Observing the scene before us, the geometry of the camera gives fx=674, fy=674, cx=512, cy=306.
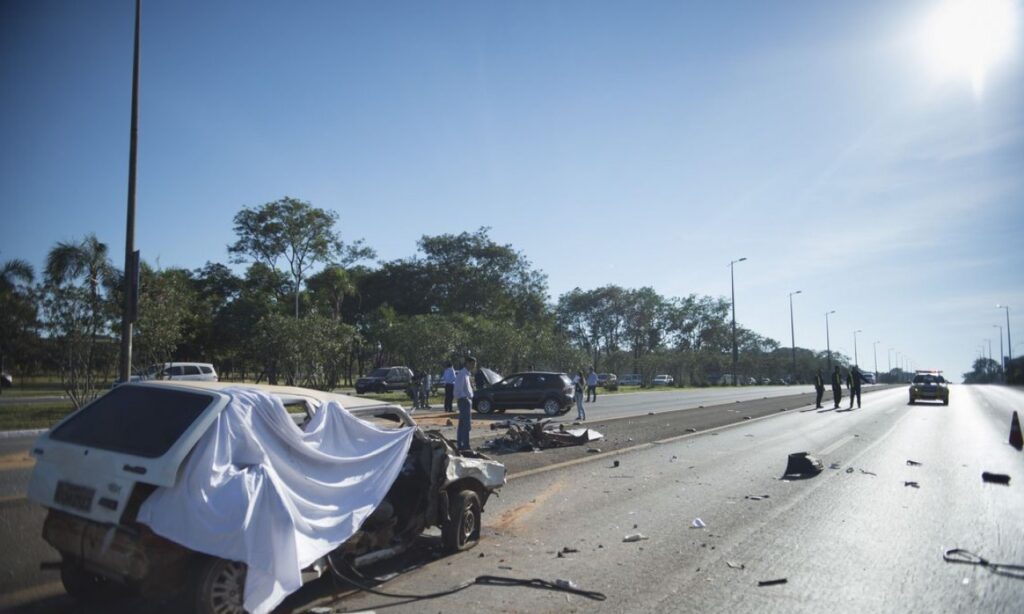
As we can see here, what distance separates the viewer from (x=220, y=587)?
4230 mm

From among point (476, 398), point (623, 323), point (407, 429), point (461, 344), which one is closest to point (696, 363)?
point (623, 323)

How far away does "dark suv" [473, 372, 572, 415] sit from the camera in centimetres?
2617

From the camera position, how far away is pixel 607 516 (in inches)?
319

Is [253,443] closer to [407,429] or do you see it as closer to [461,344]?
[407,429]

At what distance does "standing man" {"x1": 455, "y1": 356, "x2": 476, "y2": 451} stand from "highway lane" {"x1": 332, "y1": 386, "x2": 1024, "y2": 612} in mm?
2394

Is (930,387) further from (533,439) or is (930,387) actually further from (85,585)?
(85,585)

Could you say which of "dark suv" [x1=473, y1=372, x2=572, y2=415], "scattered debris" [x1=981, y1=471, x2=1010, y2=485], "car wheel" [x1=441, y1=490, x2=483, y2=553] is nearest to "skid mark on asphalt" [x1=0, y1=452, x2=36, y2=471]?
"car wheel" [x1=441, y1=490, x2=483, y2=553]

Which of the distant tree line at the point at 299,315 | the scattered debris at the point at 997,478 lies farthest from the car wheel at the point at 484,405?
the scattered debris at the point at 997,478

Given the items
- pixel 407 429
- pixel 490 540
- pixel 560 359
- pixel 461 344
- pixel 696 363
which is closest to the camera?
pixel 407 429

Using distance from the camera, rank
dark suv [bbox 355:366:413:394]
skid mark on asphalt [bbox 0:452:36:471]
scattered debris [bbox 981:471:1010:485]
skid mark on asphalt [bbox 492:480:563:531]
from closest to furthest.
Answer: skid mark on asphalt [bbox 492:480:563:531] → scattered debris [bbox 981:471:1010:485] → skid mark on asphalt [bbox 0:452:36:471] → dark suv [bbox 355:366:413:394]

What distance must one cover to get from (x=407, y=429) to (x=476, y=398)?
2071 centimetres

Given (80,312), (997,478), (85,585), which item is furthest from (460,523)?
(80,312)

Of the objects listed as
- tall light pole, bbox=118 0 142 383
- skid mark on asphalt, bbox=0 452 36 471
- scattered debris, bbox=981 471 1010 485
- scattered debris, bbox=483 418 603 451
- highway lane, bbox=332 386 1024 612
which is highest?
tall light pole, bbox=118 0 142 383

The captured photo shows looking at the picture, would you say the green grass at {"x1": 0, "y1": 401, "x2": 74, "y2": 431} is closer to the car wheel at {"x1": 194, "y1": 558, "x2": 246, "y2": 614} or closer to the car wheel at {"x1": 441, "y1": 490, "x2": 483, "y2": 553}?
the car wheel at {"x1": 441, "y1": 490, "x2": 483, "y2": 553}
